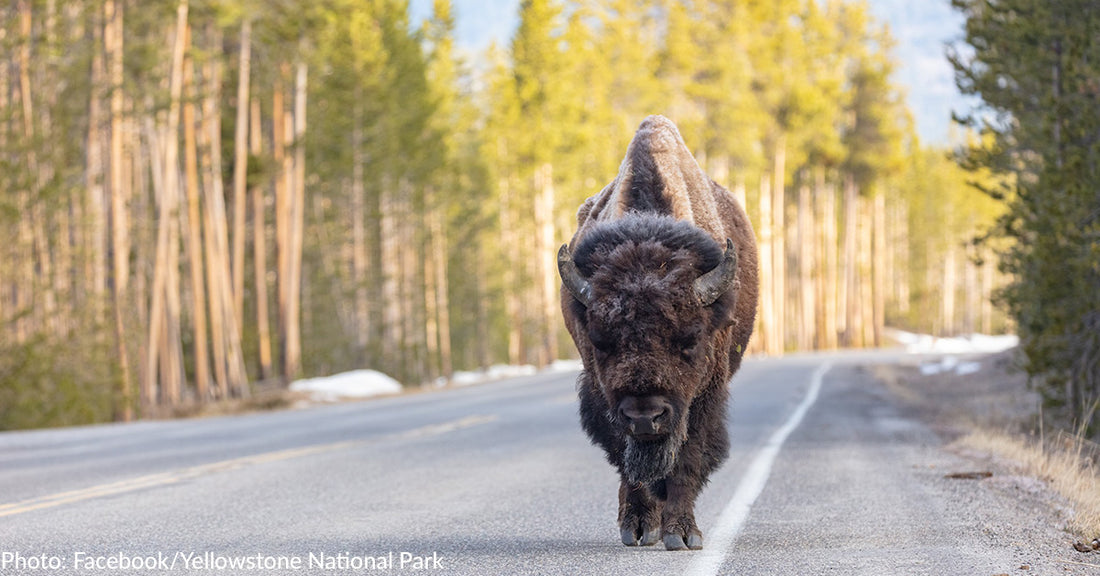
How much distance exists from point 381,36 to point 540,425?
75.9 ft

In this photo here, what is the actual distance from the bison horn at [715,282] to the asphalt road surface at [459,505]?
4.12 feet

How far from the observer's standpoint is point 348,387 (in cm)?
2625

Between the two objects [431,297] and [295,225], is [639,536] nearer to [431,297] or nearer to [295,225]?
[295,225]

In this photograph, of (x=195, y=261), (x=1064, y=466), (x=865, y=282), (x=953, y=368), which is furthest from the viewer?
(x=865, y=282)

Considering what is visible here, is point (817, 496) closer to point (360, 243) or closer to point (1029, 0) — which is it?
point (1029, 0)

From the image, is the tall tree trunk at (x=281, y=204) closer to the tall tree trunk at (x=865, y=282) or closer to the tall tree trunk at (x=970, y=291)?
the tall tree trunk at (x=865, y=282)

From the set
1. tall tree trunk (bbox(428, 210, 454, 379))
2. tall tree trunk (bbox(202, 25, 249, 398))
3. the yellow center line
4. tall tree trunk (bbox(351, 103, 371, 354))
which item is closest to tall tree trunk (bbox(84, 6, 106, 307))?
tall tree trunk (bbox(202, 25, 249, 398))

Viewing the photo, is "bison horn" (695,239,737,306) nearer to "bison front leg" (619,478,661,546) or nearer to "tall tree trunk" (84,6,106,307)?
"bison front leg" (619,478,661,546)

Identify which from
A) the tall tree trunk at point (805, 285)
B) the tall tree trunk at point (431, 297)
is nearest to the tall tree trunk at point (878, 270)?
the tall tree trunk at point (805, 285)

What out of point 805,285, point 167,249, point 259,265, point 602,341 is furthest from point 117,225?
point 805,285

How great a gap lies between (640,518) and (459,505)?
6.05ft

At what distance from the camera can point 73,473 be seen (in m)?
10.2

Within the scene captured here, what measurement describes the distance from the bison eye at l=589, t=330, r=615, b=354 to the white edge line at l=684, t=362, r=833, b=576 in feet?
3.54

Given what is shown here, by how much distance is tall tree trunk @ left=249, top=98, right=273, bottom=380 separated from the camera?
103ft
